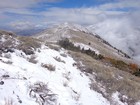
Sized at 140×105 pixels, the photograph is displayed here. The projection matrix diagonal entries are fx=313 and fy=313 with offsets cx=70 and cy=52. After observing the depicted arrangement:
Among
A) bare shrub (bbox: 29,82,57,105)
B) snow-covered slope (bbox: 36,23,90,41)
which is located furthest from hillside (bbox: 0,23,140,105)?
snow-covered slope (bbox: 36,23,90,41)

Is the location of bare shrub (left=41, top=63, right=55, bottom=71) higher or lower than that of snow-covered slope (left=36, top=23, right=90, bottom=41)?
higher

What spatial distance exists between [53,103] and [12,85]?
5.80 feet

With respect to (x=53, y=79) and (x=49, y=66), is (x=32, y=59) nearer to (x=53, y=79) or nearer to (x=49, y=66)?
(x=49, y=66)

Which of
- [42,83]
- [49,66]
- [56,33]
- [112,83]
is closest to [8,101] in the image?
[42,83]

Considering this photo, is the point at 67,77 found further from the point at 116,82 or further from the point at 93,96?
the point at 116,82

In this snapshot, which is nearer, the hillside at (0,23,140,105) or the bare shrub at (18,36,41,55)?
the hillside at (0,23,140,105)

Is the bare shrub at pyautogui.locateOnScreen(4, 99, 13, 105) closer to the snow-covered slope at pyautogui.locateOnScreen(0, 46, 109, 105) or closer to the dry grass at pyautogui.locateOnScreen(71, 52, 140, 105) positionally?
the snow-covered slope at pyautogui.locateOnScreen(0, 46, 109, 105)

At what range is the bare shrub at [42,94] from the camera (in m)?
12.1

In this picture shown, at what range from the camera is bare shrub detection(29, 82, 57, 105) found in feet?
39.8

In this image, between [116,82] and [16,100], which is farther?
[116,82]

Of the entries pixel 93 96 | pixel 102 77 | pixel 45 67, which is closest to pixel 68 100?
pixel 93 96

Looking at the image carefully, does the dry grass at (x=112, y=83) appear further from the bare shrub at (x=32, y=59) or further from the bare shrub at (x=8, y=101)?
the bare shrub at (x=8, y=101)

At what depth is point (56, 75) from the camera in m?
15.6

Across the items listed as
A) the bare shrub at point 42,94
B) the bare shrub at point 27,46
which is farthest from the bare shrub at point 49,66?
the bare shrub at point 42,94
